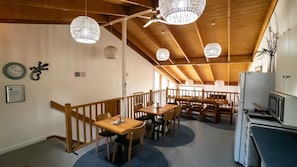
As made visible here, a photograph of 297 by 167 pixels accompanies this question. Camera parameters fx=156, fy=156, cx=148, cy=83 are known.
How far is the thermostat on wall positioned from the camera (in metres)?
3.49

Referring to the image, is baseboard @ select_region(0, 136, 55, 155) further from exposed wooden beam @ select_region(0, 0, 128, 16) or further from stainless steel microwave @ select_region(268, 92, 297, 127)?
stainless steel microwave @ select_region(268, 92, 297, 127)

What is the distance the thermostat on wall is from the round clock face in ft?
0.76

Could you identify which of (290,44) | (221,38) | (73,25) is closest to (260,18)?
(221,38)

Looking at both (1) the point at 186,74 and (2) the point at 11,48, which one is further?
(1) the point at 186,74

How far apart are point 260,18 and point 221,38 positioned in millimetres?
1356

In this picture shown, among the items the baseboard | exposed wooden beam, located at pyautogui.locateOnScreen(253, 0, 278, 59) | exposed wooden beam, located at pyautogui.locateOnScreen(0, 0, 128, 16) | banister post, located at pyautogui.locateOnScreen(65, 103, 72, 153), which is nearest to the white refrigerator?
exposed wooden beam, located at pyautogui.locateOnScreen(253, 0, 278, 59)

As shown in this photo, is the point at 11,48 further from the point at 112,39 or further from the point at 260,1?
the point at 260,1

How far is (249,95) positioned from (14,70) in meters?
5.06

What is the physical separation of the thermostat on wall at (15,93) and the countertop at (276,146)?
15.4 feet

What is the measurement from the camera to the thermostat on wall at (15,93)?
11.5ft

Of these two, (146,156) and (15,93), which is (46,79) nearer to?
(15,93)

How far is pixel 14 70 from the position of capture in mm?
3564

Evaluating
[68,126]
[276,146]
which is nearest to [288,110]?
[276,146]

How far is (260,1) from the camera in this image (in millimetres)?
3529
